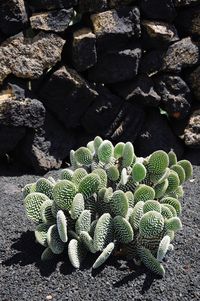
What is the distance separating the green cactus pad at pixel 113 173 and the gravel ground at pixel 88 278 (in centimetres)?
41

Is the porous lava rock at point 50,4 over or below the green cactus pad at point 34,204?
over

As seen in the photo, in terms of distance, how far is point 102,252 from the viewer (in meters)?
2.62

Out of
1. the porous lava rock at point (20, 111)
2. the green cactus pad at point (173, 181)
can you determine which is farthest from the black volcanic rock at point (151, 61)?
the green cactus pad at point (173, 181)

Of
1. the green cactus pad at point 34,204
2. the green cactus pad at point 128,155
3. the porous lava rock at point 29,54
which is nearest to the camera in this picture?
the green cactus pad at point 34,204

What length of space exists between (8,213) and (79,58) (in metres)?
1.16

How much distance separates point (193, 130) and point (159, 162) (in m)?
1.48

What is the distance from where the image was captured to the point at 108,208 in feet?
9.08

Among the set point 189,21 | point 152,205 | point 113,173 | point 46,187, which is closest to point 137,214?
point 152,205

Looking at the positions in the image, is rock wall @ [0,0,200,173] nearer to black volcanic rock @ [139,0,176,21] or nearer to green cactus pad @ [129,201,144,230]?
black volcanic rock @ [139,0,176,21]

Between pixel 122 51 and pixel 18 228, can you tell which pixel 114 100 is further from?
pixel 18 228

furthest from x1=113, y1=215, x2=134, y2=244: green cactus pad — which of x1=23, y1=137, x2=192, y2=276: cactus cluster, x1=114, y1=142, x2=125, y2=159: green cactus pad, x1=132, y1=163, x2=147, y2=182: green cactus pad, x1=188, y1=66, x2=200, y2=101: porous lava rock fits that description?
x1=188, y1=66, x2=200, y2=101: porous lava rock

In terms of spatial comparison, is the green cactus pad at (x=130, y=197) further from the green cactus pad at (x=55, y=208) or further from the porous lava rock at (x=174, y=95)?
the porous lava rock at (x=174, y=95)

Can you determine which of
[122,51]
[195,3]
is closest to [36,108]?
[122,51]

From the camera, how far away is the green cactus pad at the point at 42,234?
2680mm
